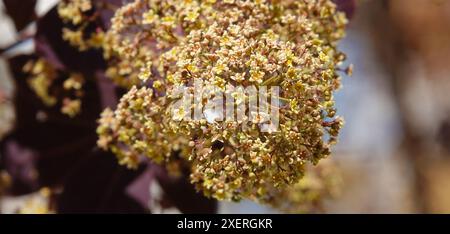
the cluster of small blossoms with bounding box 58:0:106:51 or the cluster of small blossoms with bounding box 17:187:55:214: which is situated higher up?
the cluster of small blossoms with bounding box 58:0:106:51

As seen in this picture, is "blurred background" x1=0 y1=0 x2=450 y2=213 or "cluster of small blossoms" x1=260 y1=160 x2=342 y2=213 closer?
"cluster of small blossoms" x1=260 y1=160 x2=342 y2=213

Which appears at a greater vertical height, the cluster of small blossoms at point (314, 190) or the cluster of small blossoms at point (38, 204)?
the cluster of small blossoms at point (314, 190)

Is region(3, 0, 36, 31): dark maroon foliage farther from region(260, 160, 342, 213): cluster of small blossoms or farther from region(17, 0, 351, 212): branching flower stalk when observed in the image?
region(260, 160, 342, 213): cluster of small blossoms

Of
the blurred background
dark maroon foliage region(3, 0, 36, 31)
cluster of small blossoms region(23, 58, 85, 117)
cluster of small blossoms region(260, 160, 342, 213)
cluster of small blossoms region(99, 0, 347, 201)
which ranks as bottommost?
cluster of small blossoms region(99, 0, 347, 201)

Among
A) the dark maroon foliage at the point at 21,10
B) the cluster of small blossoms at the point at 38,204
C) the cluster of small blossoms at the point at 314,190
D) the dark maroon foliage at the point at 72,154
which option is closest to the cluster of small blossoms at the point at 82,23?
the dark maroon foliage at the point at 72,154

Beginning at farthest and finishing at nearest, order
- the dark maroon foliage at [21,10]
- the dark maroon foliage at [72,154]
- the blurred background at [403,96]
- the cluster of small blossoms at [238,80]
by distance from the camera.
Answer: the blurred background at [403,96], the dark maroon foliage at [21,10], the dark maroon foliage at [72,154], the cluster of small blossoms at [238,80]

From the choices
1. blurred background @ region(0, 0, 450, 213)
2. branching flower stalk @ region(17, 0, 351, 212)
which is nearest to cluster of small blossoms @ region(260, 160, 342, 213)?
branching flower stalk @ region(17, 0, 351, 212)

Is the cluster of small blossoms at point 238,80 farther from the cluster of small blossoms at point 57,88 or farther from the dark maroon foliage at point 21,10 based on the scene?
the dark maroon foliage at point 21,10

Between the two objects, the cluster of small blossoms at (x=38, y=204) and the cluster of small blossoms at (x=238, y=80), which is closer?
Answer: the cluster of small blossoms at (x=238, y=80)
